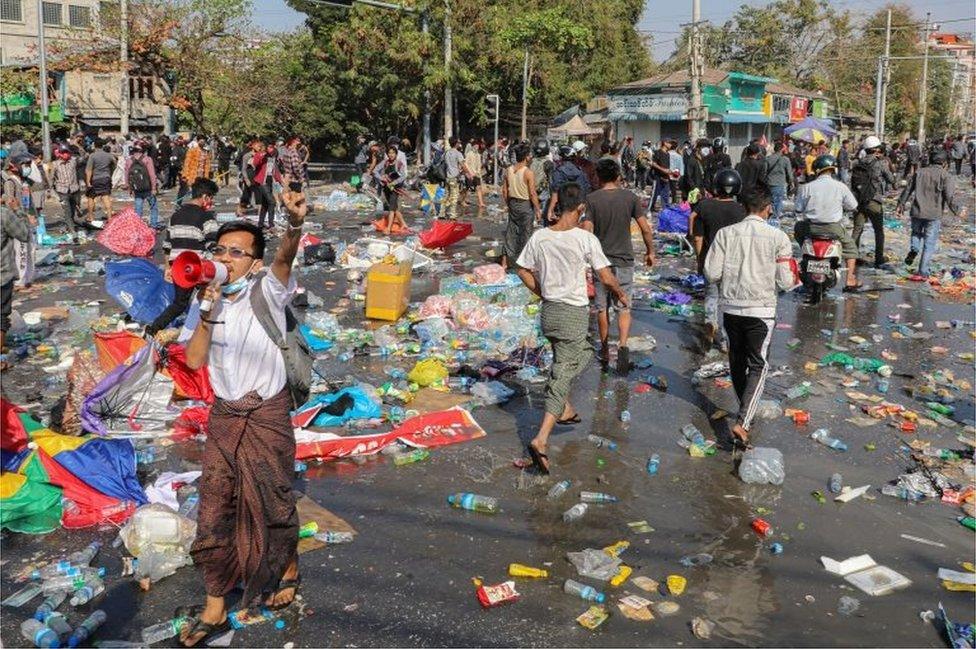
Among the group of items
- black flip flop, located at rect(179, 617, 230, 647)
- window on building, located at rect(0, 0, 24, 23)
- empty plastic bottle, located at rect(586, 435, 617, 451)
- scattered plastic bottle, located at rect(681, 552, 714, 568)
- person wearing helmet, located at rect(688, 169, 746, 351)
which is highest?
window on building, located at rect(0, 0, 24, 23)

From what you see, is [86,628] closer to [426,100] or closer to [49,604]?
[49,604]

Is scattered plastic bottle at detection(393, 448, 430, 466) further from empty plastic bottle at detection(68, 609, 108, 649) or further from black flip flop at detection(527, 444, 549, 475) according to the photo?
empty plastic bottle at detection(68, 609, 108, 649)

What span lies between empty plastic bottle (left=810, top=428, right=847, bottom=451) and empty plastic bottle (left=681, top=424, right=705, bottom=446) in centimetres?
79

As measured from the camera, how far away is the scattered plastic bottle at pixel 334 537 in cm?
471

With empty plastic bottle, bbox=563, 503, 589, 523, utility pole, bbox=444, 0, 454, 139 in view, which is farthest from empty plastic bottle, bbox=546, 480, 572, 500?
utility pole, bbox=444, 0, 454, 139

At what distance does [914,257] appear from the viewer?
43.8 ft

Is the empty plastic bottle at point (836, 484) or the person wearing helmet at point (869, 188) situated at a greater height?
the person wearing helmet at point (869, 188)

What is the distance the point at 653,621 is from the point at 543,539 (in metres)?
0.93

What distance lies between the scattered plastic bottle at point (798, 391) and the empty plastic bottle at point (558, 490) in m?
2.67

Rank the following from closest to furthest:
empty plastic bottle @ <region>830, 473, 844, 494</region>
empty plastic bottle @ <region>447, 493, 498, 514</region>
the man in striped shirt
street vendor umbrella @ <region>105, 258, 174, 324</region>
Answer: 1. empty plastic bottle @ <region>447, 493, 498, 514</region>
2. empty plastic bottle @ <region>830, 473, 844, 494</region>
3. the man in striped shirt
4. street vendor umbrella @ <region>105, 258, 174, 324</region>

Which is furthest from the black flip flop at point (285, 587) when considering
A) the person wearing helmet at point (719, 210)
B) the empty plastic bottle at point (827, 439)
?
the person wearing helmet at point (719, 210)

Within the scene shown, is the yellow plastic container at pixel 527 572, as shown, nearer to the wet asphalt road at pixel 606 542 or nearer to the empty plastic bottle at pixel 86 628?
the wet asphalt road at pixel 606 542

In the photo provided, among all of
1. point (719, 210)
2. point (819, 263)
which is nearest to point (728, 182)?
point (719, 210)

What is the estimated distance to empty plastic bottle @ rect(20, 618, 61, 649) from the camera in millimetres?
3752
